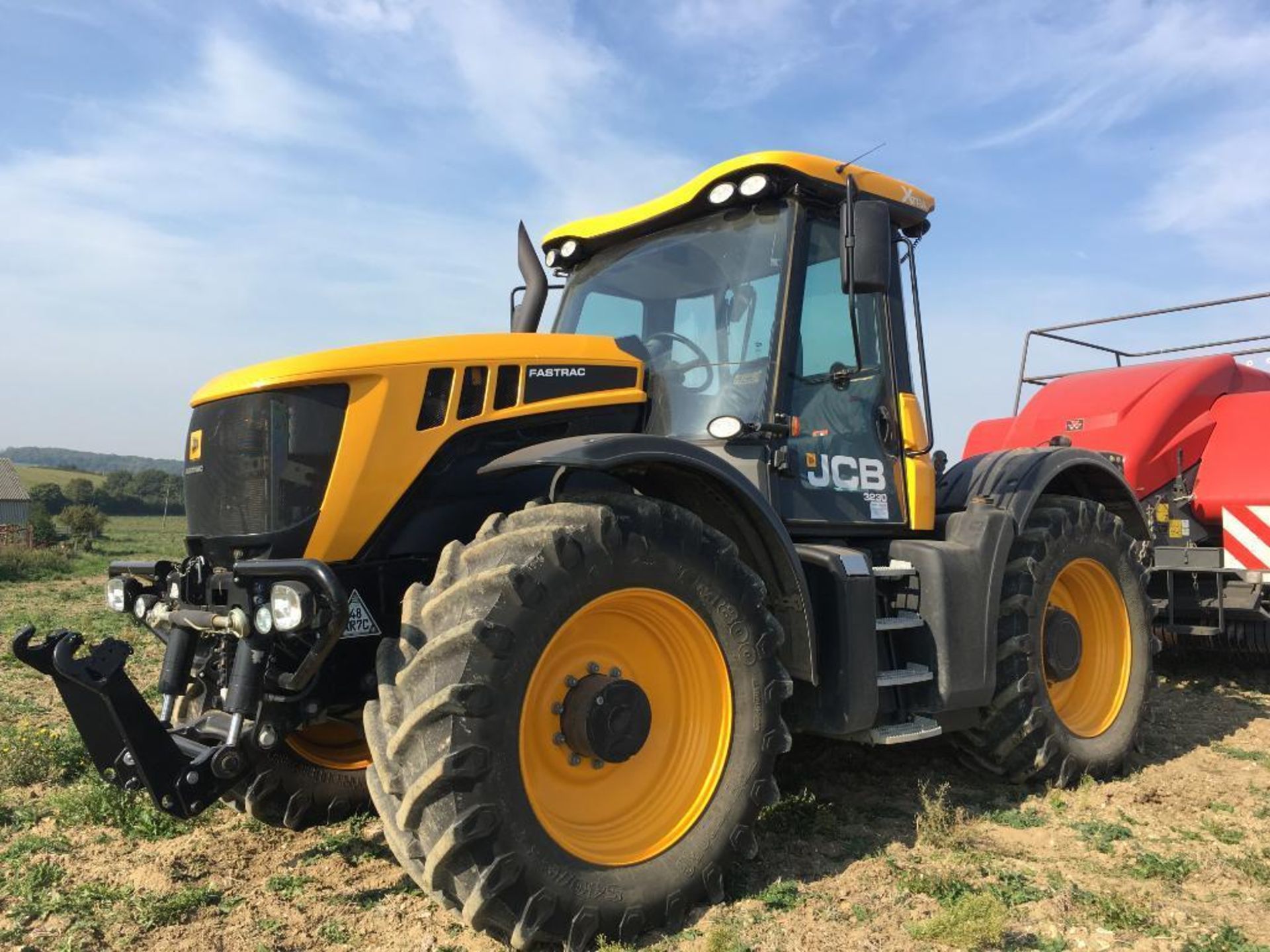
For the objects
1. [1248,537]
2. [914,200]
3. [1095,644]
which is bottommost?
[1095,644]

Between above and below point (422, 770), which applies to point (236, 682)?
above

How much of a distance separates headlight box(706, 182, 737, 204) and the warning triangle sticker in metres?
2.47

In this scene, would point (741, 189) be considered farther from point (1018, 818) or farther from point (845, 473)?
point (1018, 818)

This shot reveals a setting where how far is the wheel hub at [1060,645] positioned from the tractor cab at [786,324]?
916 millimetres

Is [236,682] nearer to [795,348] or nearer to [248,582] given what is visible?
[248,582]

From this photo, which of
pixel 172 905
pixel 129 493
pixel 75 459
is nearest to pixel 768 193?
pixel 172 905

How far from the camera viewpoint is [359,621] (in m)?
3.71

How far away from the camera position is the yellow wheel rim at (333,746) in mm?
4625

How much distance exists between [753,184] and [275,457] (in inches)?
97.7

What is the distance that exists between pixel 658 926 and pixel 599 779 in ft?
1.76

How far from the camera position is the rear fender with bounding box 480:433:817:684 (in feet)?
12.3

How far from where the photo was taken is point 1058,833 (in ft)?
15.1

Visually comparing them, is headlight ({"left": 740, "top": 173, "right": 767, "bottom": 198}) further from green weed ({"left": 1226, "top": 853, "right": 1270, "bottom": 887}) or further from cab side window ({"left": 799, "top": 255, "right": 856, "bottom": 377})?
green weed ({"left": 1226, "top": 853, "right": 1270, "bottom": 887})

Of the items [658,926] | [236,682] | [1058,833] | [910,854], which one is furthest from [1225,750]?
[236,682]
